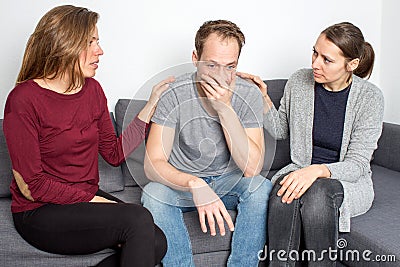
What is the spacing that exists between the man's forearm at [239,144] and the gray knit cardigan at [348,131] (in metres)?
0.14

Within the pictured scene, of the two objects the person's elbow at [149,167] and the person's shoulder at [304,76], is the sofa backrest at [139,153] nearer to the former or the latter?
the person's elbow at [149,167]

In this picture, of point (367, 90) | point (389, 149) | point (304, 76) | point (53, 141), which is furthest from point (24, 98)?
point (389, 149)

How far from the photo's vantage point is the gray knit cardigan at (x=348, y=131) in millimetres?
1783

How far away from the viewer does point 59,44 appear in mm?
1500

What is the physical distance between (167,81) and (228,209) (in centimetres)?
45

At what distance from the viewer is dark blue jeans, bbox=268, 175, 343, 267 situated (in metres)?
1.64

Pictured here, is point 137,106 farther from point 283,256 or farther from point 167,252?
point 283,256

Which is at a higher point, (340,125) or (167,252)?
(340,125)

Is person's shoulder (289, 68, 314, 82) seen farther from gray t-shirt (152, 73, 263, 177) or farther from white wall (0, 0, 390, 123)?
white wall (0, 0, 390, 123)

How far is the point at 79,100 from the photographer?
1626 millimetres

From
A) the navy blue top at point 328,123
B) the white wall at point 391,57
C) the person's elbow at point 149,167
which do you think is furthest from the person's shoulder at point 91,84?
the white wall at point 391,57

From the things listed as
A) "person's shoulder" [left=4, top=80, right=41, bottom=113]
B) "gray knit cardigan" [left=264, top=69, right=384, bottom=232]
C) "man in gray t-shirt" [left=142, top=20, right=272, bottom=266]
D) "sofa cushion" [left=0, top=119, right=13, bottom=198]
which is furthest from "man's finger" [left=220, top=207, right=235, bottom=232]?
"sofa cushion" [left=0, top=119, right=13, bottom=198]

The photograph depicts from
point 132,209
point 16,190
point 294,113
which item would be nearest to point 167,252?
point 132,209

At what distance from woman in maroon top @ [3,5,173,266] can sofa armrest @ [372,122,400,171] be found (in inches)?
48.9
